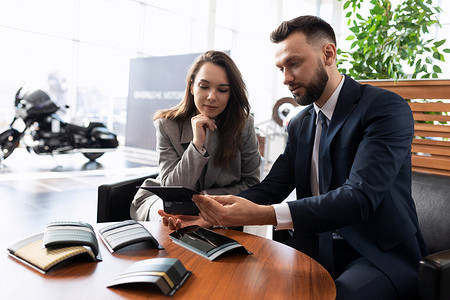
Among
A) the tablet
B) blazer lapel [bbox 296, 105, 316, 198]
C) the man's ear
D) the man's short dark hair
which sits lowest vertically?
the tablet

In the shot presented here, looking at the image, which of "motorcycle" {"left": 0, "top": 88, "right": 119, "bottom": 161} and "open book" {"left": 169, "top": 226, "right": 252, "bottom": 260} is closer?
"open book" {"left": 169, "top": 226, "right": 252, "bottom": 260}

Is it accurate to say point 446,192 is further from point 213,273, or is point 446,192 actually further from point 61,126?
point 61,126

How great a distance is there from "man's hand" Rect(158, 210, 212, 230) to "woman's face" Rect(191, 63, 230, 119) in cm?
69

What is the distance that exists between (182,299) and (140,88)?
861cm

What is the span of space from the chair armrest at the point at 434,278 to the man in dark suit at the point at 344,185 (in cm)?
12

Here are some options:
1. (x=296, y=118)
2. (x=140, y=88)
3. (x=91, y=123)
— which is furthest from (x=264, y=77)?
(x=296, y=118)

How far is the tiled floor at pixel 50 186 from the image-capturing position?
383 cm

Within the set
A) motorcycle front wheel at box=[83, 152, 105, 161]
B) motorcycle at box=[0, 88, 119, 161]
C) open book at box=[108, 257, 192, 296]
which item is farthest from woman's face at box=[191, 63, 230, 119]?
motorcycle front wheel at box=[83, 152, 105, 161]

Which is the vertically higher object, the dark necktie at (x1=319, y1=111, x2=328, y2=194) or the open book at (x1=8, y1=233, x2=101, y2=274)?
the dark necktie at (x1=319, y1=111, x2=328, y2=194)

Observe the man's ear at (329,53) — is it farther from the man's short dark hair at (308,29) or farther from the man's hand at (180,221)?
the man's hand at (180,221)

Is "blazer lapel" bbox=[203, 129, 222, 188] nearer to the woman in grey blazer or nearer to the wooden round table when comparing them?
the woman in grey blazer

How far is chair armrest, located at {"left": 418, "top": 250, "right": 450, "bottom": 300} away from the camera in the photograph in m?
1.18

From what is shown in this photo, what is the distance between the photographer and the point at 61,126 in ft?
23.6

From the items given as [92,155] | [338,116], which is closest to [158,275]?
[338,116]
